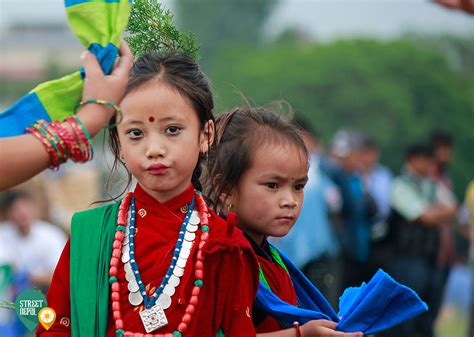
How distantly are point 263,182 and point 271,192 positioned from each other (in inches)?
1.9

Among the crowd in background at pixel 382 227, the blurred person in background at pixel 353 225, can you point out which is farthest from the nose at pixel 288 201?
the blurred person in background at pixel 353 225

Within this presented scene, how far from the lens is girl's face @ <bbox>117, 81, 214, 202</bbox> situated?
3.47 meters

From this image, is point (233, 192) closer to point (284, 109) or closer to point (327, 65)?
point (284, 109)

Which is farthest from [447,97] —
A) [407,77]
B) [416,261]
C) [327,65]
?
[416,261]

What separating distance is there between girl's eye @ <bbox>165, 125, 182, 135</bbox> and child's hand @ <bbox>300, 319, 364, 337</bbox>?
792 millimetres

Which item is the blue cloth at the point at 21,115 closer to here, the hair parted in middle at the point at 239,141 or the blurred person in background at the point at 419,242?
the hair parted in middle at the point at 239,141

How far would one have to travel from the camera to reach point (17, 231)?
32.1 feet

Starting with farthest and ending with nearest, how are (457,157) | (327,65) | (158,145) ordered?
1. (327,65)
2. (457,157)
3. (158,145)

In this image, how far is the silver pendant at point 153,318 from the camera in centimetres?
342

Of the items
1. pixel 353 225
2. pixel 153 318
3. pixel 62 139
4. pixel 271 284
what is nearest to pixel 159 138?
pixel 153 318

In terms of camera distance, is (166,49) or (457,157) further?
(457,157)

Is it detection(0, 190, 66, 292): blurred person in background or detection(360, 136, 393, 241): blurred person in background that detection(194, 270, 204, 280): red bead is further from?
detection(360, 136, 393, 241): blurred person in background

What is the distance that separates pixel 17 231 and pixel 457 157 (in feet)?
41.5

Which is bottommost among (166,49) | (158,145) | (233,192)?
(233,192)
